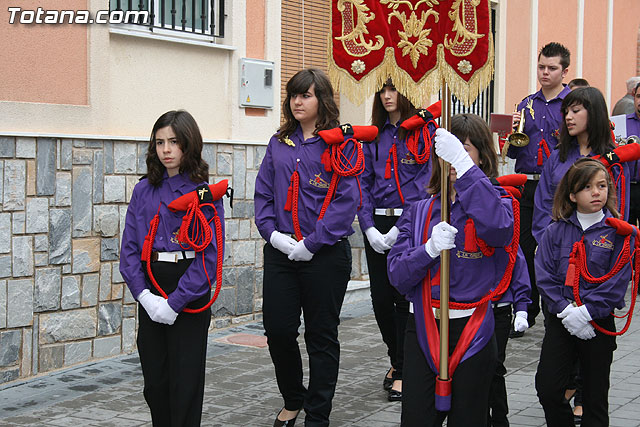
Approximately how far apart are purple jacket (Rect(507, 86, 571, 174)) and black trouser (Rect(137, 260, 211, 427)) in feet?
13.7

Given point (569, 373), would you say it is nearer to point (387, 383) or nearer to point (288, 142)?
point (387, 383)

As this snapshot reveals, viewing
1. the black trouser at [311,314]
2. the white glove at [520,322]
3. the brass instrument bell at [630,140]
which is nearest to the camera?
the white glove at [520,322]

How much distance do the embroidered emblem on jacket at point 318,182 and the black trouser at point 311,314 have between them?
36cm

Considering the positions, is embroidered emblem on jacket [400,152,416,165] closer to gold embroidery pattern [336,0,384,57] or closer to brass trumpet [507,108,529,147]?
gold embroidery pattern [336,0,384,57]

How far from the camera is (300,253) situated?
5562 mm

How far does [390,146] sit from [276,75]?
304cm

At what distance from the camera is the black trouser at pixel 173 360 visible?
16.1 ft

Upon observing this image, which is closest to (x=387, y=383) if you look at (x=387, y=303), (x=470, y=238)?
(x=387, y=303)

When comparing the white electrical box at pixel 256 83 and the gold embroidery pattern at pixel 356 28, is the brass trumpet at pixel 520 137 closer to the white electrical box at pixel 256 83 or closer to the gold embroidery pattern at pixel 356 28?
the white electrical box at pixel 256 83

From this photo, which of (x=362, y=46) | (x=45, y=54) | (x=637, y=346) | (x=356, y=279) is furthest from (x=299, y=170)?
(x=356, y=279)

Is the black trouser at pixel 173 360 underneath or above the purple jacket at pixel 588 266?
underneath

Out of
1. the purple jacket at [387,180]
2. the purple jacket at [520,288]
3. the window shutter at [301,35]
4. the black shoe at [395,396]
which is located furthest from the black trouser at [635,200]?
the purple jacket at [520,288]

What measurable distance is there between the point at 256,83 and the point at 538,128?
8.78ft

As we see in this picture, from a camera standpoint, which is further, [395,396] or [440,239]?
[395,396]
